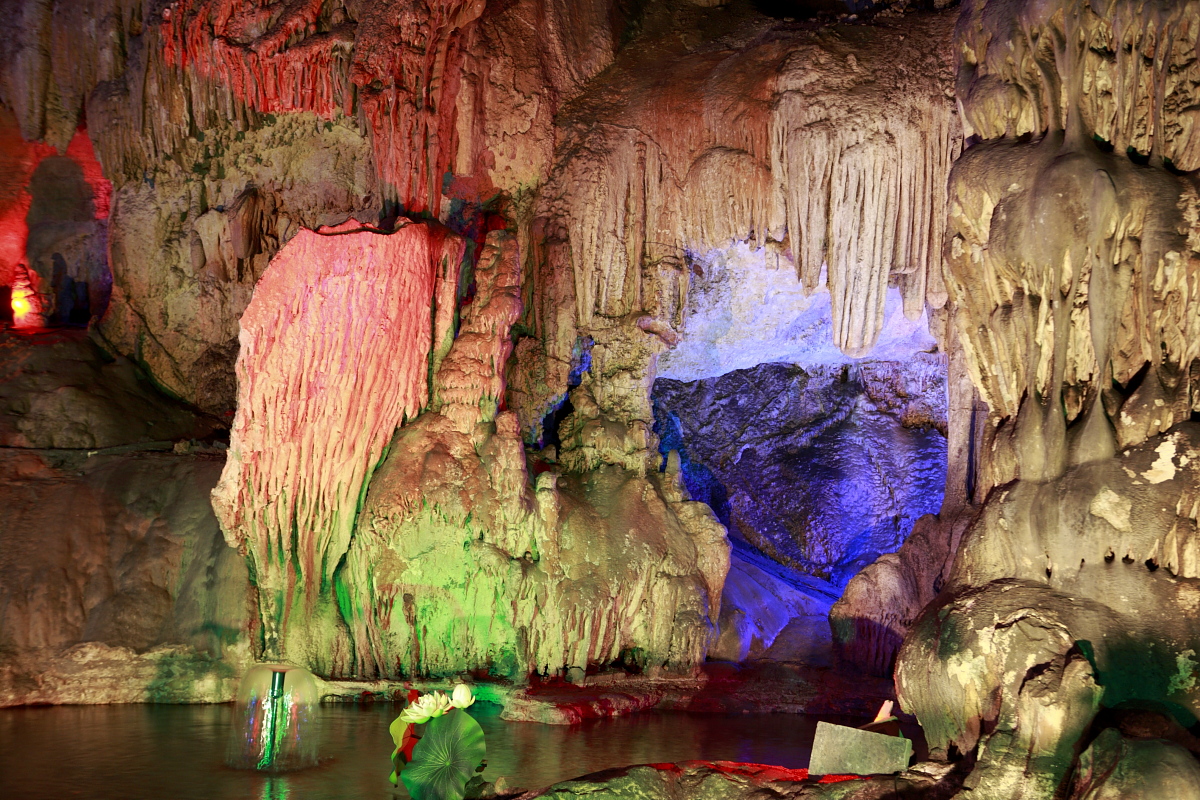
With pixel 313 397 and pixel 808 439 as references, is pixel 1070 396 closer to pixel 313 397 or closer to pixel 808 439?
pixel 313 397

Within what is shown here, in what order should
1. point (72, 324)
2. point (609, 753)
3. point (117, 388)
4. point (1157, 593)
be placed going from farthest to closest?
1. point (72, 324)
2. point (117, 388)
3. point (609, 753)
4. point (1157, 593)

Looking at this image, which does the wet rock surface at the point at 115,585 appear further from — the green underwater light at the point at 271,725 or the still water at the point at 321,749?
the green underwater light at the point at 271,725

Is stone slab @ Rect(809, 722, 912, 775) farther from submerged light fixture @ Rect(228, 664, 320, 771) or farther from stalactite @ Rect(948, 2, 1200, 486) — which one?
submerged light fixture @ Rect(228, 664, 320, 771)

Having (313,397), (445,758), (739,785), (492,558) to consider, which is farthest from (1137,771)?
(313,397)

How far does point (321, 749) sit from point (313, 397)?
3.34 meters

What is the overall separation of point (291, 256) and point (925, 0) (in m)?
6.92

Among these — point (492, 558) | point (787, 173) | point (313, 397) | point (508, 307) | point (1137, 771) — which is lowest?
point (1137, 771)

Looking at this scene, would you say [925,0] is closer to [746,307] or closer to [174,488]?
[746,307]

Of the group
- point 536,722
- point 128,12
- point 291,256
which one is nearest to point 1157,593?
point 536,722

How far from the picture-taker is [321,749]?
24.3 ft

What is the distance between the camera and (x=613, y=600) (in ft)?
33.9

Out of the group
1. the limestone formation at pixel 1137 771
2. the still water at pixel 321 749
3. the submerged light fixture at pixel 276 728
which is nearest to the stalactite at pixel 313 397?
the still water at pixel 321 749

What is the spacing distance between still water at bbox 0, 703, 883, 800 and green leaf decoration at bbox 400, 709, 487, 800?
332mm

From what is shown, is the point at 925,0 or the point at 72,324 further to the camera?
the point at 72,324
